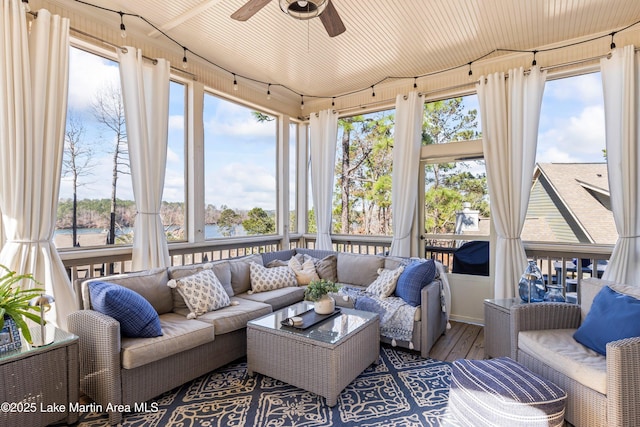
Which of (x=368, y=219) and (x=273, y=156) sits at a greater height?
(x=273, y=156)

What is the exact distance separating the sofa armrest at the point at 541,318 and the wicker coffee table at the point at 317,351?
1.01 metres

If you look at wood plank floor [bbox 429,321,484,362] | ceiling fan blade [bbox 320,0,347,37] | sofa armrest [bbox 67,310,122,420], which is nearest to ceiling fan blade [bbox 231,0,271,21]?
ceiling fan blade [bbox 320,0,347,37]

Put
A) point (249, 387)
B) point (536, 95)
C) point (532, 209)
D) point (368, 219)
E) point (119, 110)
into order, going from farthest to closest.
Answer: point (368, 219) → point (532, 209) → point (536, 95) → point (119, 110) → point (249, 387)

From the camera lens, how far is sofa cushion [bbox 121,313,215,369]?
2.11m

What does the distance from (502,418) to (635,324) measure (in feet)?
3.17

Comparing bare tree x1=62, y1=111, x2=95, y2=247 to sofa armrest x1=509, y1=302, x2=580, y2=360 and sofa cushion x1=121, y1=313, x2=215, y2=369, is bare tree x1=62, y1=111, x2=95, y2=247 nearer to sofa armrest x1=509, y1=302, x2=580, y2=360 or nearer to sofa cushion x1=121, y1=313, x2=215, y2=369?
Result: sofa cushion x1=121, y1=313, x2=215, y2=369

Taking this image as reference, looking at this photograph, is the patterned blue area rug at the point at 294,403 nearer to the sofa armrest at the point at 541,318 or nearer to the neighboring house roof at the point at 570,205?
the sofa armrest at the point at 541,318

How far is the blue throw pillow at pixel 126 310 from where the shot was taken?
2221mm

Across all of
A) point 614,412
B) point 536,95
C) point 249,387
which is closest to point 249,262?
point 249,387

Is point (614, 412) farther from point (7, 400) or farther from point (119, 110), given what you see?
point (119, 110)

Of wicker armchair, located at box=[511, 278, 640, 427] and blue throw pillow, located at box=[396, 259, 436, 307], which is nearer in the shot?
wicker armchair, located at box=[511, 278, 640, 427]

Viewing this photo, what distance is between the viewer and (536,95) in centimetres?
360

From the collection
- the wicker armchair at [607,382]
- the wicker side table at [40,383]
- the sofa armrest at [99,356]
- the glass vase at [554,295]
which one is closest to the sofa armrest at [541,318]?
the wicker armchair at [607,382]

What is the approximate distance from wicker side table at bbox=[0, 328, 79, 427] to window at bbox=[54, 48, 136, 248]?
1295 millimetres
